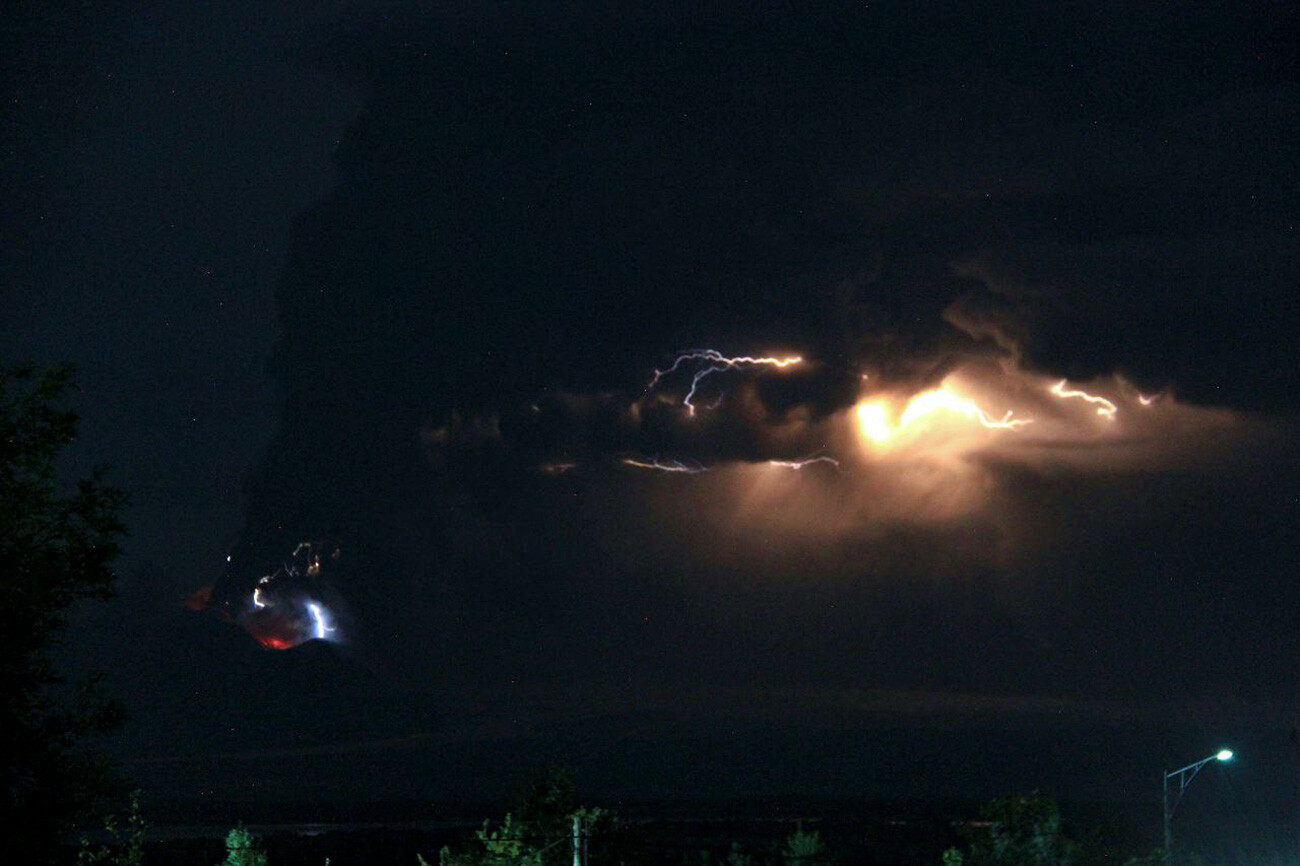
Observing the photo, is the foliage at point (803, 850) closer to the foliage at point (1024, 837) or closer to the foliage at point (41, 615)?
the foliage at point (1024, 837)

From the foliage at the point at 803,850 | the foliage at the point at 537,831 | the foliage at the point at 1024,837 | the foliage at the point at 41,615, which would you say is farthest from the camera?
the foliage at the point at 803,850

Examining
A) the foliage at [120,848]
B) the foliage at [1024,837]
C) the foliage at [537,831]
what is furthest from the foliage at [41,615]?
the foliage at [1024,837]

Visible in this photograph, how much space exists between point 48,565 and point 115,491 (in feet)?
3.60

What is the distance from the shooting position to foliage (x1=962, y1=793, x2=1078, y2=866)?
4441 cm

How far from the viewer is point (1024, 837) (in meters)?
45.7

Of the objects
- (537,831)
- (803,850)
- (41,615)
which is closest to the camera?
(41,615)

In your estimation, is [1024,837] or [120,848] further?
[1024,837]

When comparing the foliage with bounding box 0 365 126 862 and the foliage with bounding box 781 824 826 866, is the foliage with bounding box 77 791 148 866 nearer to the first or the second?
the foliage with bounding box 0 365 126 862

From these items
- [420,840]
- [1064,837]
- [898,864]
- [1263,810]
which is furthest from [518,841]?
[1263,810]

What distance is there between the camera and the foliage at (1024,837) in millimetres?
44406

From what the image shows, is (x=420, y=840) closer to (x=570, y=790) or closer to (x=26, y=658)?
(x=570, y=790)

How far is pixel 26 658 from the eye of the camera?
15.5 meters

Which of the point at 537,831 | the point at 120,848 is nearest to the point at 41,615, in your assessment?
the point at 120,848

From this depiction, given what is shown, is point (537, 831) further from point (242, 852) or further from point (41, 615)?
point (41, 615)
